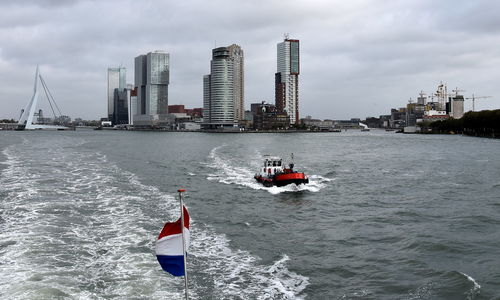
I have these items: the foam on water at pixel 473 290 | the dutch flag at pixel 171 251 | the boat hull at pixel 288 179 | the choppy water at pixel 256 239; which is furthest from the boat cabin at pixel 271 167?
the dutch flag at pixel 171 251

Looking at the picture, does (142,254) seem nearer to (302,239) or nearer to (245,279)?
(245,279)

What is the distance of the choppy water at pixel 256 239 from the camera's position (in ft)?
52.6

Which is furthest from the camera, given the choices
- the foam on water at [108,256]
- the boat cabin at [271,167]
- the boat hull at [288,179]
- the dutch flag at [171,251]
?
the boat cabin at [271,167]

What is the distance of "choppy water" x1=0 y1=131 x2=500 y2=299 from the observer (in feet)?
52.6

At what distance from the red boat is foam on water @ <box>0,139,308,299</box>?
11421mm

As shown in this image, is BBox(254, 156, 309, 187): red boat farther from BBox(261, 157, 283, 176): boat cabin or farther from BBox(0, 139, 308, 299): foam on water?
BBox(0, 139, 308, 299): foam on water

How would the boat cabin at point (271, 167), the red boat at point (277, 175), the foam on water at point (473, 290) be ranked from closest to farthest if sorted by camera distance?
the foam on water at point (473, 290), the red boat at point (277, 175), the boat cabin at point (271, 167)

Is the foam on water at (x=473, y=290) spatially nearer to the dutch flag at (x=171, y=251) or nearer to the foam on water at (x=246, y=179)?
the dutch flag at (x=171, y=251)

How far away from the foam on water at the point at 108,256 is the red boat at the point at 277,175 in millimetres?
11421

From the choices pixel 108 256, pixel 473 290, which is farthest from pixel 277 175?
pixel 473 290

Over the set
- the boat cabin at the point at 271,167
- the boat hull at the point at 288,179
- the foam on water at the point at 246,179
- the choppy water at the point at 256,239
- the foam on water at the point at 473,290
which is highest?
the boat cabin at the point at 271,167

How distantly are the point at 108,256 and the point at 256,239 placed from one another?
736 cm

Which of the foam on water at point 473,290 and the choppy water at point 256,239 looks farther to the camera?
the choppy water at point 256,239

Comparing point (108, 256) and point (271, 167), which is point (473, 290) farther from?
point (271, 167)
